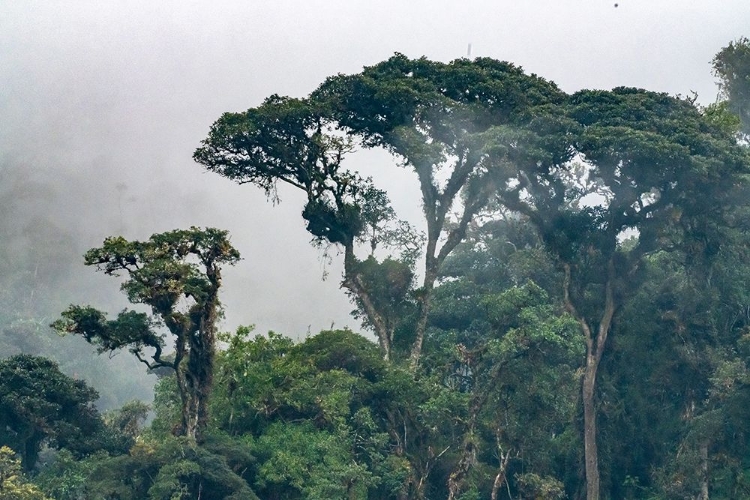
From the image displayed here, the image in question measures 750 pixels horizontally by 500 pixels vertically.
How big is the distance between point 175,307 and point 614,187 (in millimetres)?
16099

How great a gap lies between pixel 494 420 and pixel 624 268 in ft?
24.3

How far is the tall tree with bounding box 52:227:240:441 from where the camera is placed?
3297 cm

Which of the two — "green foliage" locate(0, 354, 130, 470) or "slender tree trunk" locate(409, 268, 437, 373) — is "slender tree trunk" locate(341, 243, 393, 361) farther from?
"green foliage" locate(0, 354, 130, 470)

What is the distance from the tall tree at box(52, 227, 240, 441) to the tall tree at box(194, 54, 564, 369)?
21.1ft

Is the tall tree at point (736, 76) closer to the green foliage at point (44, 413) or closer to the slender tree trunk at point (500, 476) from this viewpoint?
the slender tree trunk at point (500, 476)

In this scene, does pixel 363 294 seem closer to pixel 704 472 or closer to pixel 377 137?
pixel 377 137

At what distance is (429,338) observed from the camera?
43.5m

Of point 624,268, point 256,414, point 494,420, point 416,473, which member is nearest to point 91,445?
point 256,414

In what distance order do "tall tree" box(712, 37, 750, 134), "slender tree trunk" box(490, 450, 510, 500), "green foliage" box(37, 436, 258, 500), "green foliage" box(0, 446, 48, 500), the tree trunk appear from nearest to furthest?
"green foliage" box(0, 446, 48, 500), "green foliage" box(37, 436, 258, 500), "slender tree trunk" box(490, 450, 510, 500), the tree trunk, "tall tree" box(712, 37, 750, 134)

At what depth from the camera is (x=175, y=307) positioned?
34.2 meters

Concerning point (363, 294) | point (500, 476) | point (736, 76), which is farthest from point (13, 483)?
point (736, 76)

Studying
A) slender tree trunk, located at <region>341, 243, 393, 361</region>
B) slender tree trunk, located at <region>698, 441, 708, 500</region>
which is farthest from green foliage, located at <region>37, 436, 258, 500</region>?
slender tree trunk, located at <region>698, 441, 708, 500</region>

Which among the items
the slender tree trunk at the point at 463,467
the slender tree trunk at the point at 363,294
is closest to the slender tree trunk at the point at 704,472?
the slender tree trunk at the point at 463,467

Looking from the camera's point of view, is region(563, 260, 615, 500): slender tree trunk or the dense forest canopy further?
region(563, 260, 615, 500): slender tree trunk
